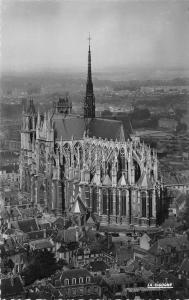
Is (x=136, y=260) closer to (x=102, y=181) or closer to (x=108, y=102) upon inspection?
(x=102, y=181)

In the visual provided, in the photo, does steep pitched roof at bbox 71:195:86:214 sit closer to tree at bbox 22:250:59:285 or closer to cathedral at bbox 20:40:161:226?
cathedral at bbox 20:40:161:226

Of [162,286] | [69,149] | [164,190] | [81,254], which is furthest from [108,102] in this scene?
[162,286]

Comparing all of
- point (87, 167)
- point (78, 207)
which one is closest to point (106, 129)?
point (87, 167)

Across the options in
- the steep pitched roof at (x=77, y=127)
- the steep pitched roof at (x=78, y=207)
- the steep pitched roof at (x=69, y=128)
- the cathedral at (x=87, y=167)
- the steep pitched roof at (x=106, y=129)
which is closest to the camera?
the cathedral at (x=87, y=167)

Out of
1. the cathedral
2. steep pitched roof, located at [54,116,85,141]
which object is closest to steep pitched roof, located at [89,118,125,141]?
the cathedral

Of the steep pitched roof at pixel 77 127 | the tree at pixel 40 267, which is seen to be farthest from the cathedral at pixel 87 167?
the tree at pixel 40 267

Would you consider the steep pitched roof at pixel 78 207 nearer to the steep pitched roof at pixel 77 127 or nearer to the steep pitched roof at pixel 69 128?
the steep pitched roof at pixel 77 127
